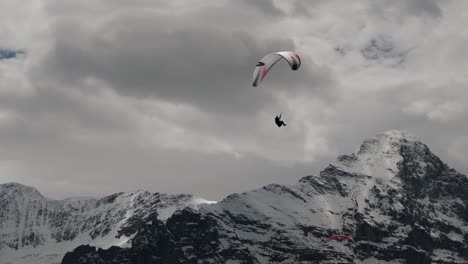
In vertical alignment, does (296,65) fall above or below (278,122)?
above

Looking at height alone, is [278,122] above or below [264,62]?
below

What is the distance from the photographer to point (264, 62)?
13800 centimetres

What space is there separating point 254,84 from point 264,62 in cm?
723

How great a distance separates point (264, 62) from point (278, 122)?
12.8m

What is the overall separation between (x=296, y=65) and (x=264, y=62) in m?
9.36

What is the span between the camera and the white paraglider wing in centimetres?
13304

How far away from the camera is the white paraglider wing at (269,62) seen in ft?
436

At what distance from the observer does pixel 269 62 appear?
138500mm

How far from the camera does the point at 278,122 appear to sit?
130 meters

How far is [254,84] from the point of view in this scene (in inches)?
5207

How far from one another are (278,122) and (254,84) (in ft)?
24.3

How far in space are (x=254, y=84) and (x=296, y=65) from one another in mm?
7463
